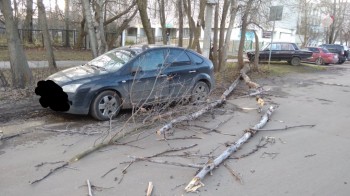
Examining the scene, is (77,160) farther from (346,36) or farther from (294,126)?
(346,36)

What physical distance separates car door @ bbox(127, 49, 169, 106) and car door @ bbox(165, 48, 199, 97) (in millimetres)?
193

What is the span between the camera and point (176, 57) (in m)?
8.46

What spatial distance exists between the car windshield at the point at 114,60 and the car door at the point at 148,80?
0.26m

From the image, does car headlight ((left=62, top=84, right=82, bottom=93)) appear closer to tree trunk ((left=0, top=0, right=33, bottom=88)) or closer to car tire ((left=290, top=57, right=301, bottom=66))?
tree trunk ((left=0, top=0, right=33, bottom=88))

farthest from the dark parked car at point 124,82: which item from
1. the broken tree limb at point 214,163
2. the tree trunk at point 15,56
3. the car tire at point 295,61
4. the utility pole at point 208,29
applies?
the car tire at point 295,61

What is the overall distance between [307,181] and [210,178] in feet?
4.17

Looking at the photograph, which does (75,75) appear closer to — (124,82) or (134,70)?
(124,82)

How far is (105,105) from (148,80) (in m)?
1.13

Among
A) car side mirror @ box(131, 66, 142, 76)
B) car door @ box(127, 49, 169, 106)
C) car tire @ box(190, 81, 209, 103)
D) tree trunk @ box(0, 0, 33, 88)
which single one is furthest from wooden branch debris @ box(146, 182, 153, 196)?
tree trunk @ box(0, 0, 33, 88)

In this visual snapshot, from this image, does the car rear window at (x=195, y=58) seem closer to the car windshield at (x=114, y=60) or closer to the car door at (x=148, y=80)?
the car door at (x=148, y=80)

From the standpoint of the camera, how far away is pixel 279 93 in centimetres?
1203

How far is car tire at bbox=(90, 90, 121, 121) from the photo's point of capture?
23.1 feet

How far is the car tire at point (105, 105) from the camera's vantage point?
7.03 m

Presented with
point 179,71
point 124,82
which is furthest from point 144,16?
point 124,82
